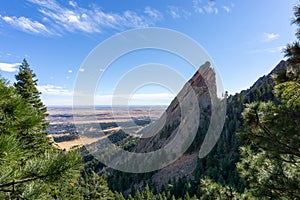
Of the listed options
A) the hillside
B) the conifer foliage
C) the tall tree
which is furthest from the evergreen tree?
the hillside

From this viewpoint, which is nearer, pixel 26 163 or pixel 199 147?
pixel 26 163

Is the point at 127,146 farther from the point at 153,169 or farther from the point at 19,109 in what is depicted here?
the point at 19,109

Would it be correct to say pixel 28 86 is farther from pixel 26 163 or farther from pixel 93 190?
pixel 93 190

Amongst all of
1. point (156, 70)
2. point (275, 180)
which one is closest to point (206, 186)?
point (275, 180)

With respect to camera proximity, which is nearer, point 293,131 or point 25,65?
point 293,131

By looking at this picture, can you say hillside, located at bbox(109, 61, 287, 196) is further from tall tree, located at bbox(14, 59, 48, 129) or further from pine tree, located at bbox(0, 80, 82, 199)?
pine tree, located at bbox(0, 80, 82, 199)

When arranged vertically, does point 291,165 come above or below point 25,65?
below

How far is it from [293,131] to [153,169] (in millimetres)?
104101

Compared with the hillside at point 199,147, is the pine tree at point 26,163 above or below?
above

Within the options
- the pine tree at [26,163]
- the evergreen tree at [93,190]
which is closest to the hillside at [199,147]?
the evergreen tree at [93,190]

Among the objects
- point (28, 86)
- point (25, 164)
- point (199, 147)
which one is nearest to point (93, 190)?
point (28, 86)

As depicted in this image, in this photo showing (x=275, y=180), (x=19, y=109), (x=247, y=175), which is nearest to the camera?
(x=19, y=109)

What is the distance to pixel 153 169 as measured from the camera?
346ft

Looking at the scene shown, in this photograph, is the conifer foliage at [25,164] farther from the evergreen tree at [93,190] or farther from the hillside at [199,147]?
the hillside at [199,147]
